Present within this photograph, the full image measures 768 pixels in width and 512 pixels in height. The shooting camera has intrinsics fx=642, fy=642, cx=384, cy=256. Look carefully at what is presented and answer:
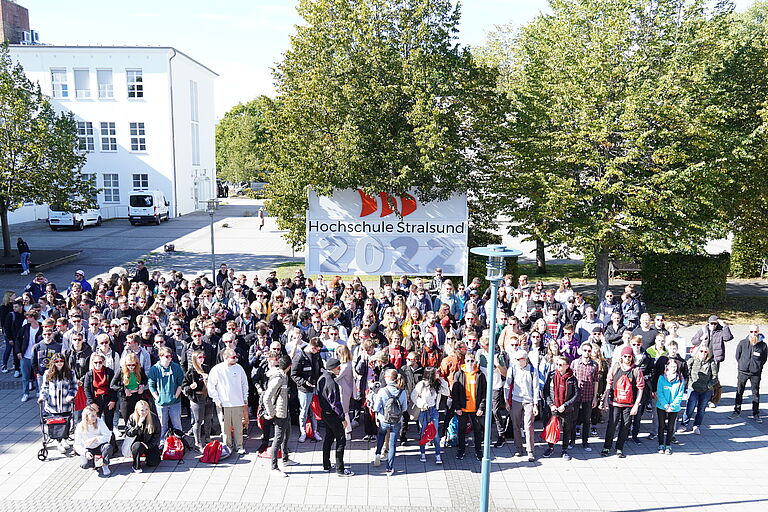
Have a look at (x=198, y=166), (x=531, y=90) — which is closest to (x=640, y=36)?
(x=531, y=90)

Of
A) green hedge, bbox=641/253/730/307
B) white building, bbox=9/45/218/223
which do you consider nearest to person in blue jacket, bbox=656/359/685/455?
green hedge, bbox=641/253/730/307

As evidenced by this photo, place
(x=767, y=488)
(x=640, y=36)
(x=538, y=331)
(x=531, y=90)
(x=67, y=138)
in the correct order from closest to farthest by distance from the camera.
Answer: (x=767, y=488)
(x=538, y=331)
(x=640, y=36)
(x=531, y=90)
(x=67, y=138)

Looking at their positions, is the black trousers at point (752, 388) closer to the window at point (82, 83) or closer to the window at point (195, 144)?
the window at point (82, 83)

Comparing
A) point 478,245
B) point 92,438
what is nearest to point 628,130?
point 478,245

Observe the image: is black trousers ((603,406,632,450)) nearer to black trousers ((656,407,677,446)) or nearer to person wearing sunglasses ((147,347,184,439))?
black trousers ((656,407,677,446))

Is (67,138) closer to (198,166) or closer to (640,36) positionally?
(640,36)

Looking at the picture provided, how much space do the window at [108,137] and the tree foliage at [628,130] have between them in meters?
37.5

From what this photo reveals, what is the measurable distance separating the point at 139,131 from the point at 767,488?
46329 mm

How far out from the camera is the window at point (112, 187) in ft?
155

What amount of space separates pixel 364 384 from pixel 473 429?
1.78m

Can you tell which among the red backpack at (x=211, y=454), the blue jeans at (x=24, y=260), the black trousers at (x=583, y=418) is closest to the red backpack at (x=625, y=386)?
the black trousers at (x=583, y=418)

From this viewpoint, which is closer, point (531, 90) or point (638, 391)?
point (638, 391)

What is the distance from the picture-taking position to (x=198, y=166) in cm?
5447

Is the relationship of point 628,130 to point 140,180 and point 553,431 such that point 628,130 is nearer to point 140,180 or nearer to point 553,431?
point 553,431
